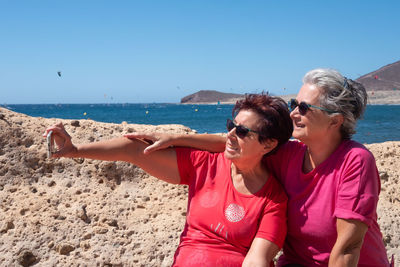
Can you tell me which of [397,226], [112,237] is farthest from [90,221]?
[397,226]

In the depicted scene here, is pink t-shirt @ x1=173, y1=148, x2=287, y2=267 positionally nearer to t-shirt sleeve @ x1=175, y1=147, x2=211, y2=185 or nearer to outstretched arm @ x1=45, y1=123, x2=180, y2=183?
t-shirt sleeve @ x1=175, y1=147, x2=211, y2=185

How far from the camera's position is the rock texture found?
11.0ft

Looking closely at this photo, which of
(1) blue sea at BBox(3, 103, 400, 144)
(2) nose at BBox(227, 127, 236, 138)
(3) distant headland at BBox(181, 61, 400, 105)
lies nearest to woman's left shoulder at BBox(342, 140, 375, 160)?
(2) nose at BBox(227, 127, 236, 138)

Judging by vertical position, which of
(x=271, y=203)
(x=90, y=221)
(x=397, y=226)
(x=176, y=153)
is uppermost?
(x=176, y=153)

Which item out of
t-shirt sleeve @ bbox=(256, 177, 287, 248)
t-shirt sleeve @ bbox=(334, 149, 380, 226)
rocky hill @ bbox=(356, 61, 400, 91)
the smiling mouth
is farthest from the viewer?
rocky hill @ bbox=(356, 61, 400, 91)

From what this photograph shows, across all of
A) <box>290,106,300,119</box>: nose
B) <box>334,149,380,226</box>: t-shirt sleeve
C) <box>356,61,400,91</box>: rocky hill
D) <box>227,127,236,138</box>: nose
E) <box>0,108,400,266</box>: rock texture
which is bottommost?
<box>0,108,400,266</box>: rock texture

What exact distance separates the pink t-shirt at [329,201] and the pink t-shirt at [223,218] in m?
0.11

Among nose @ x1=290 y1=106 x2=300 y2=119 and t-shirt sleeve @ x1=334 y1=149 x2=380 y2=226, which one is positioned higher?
nose @ x1=290 y1=106 x2=300 y2=119

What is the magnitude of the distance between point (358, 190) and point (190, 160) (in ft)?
3.66

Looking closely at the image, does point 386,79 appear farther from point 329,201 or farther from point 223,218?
point 223,218

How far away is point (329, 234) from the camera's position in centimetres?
237

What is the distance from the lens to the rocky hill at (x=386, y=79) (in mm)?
88000

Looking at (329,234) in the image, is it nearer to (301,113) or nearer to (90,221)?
(301,113)

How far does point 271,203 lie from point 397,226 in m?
2.21
